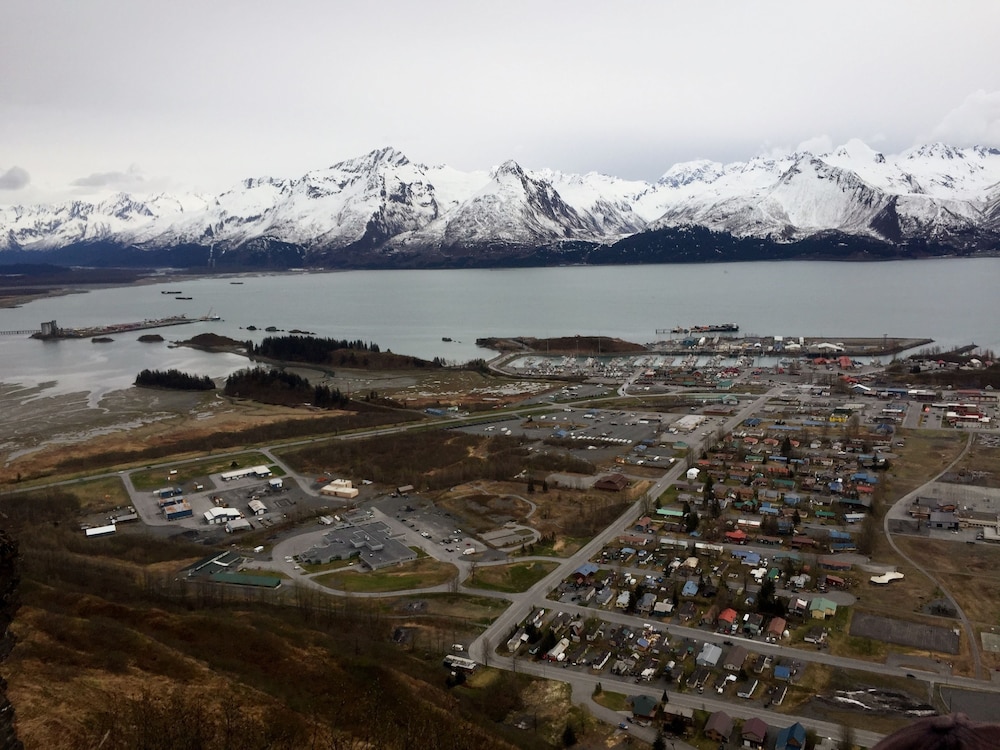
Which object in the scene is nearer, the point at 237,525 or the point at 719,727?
the point at 719,727

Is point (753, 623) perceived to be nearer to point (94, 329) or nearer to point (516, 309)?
point (516, 309)

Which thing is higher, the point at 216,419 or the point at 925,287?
the point at 925,287

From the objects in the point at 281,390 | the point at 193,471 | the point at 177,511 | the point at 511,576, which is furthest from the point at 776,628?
the point at 281,390

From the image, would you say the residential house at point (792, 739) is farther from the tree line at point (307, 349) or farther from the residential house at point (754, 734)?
the tree line at point (307, 349)

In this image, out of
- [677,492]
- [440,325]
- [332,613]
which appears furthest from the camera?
[440,325]

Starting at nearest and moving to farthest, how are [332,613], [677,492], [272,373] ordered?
[332,613], [677,492], [272,373]

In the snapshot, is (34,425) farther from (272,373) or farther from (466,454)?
(466,454)

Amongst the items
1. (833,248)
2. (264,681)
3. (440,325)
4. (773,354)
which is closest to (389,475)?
(264,681)

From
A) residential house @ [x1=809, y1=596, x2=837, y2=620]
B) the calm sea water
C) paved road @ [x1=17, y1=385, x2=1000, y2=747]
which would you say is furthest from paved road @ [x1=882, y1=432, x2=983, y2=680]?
the calm sea water
